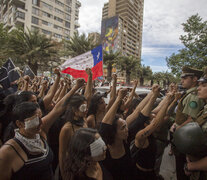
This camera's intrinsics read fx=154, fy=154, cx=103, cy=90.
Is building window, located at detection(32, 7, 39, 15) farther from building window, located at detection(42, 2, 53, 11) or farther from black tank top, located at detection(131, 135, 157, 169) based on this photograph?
black tank top, located at detection(131, 135, 157, 169)

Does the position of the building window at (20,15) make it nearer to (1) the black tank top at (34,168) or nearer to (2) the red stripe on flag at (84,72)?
(2) the red stripe on flag at (84,72)

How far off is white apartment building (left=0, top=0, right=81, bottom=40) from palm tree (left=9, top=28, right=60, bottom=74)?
22.0 m

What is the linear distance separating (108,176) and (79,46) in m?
19.1

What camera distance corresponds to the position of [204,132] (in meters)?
1.47

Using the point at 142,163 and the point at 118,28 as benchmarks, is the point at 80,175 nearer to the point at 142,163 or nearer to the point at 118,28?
the point at 142,163

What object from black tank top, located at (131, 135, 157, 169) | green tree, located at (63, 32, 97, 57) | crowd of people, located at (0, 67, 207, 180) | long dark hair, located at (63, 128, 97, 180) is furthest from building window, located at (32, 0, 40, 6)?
long dark hair, located at (63, 128, 97, 180)

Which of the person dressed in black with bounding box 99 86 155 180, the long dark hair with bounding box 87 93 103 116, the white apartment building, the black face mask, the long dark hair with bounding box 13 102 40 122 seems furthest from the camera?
the white apartment building

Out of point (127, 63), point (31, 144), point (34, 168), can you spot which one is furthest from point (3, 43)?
point (127, 63)

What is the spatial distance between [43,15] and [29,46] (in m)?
27.2

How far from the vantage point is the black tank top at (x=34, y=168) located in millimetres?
1326

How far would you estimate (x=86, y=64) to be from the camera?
15.4ft

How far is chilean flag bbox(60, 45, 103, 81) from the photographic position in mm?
4496

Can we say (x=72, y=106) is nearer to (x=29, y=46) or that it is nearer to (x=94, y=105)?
(x=94, y=105)

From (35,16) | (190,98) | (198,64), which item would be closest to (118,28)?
(35,16)
